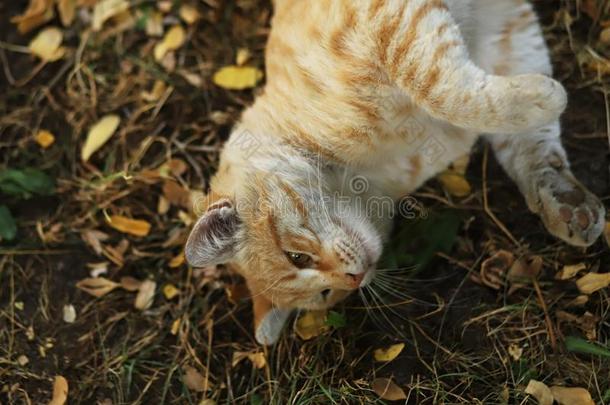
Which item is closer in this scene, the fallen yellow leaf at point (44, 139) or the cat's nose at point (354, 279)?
the cat's nose at point (354, 279)

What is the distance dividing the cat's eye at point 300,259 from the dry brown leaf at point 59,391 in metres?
1.33

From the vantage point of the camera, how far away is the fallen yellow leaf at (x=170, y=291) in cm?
335

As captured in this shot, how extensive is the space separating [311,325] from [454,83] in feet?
4.32

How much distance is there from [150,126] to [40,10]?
1022 millimetres

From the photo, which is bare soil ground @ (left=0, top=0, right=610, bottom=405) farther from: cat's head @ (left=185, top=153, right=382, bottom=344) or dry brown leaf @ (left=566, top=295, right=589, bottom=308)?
cat's head @ (left=185, top=153, right=382, bottom=344)

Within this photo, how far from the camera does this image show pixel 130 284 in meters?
3.39

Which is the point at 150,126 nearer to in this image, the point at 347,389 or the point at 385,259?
the point at 385,259

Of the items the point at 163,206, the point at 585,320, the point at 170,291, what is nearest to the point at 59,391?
the point at 170,291

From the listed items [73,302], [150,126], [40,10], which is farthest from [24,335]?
[40,10]

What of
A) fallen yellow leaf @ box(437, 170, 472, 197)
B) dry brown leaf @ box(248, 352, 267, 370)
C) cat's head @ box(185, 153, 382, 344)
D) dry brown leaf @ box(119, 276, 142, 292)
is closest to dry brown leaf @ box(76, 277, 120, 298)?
dry brown leaf @ box(119, 276, 142, 292)

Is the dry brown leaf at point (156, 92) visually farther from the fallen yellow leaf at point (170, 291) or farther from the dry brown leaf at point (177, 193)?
the fallen yellow leaf at point (170, 291)

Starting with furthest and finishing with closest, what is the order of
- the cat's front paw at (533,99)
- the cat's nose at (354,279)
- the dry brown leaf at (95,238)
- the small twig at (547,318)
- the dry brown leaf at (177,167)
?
the dry brown leaf at (177,167) < the dry brown leaf at (95,238) < the small twig at (547,318) < the cat's nose at (354,279) < the cat's front paw at (533,99)

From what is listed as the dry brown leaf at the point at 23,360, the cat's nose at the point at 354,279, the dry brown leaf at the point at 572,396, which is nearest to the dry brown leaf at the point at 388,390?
the cat's nose at the point at 354,279

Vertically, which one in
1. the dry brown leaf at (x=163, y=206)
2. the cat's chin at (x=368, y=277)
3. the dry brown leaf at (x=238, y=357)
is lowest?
the dry brown leaf at (x=238, y=357)
